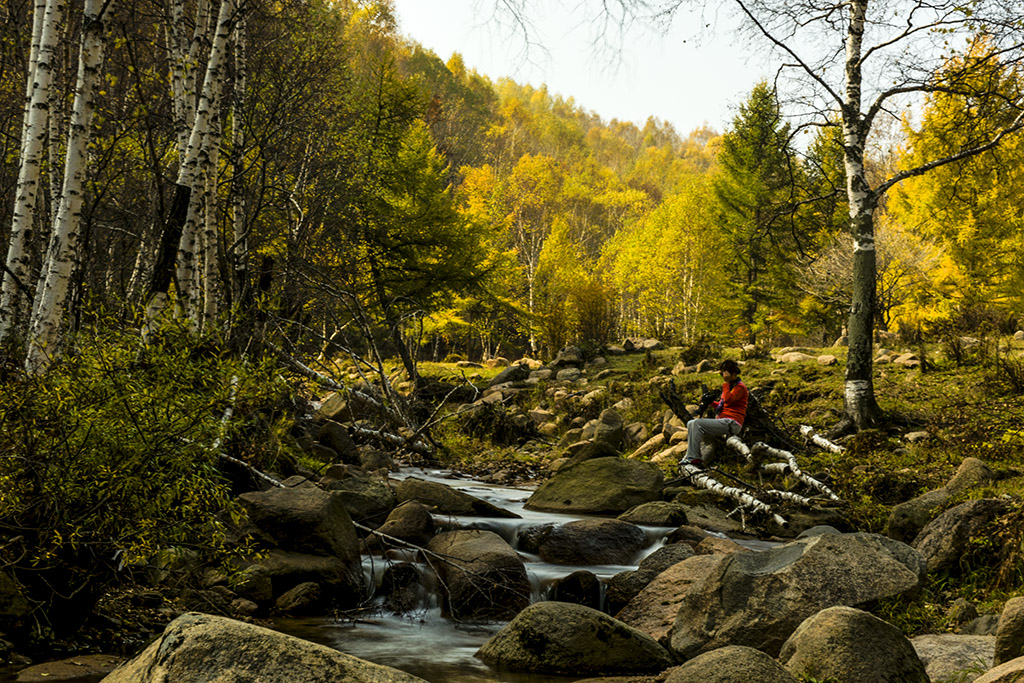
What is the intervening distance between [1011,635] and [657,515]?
4966 mm

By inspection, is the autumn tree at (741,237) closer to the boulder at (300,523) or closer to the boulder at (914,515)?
the boulder at (914,515)

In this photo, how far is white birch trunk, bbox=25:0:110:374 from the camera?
5.53m

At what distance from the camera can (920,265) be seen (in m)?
21.4

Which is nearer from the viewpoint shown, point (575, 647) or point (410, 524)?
point (575, 647)

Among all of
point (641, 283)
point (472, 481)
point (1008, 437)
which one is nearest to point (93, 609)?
point (472, 481)

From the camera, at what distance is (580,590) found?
6.61 meters

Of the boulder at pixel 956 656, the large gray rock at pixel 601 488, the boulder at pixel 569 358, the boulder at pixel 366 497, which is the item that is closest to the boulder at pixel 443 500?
the boulder at pixel 366 497

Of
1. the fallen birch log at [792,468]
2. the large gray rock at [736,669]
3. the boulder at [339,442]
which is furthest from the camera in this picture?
the boulder at [339,442]

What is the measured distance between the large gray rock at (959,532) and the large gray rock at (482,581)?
11.0ft

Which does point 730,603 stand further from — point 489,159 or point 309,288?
point 489,159

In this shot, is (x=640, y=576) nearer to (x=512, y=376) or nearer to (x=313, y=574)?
(x=313, y=574)

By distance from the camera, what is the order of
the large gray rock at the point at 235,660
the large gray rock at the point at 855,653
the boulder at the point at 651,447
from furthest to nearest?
1. the boulder at the point at 651,447
2. the large gray rock at the point at 855,653
3. the large gray rock at the point at 235,660

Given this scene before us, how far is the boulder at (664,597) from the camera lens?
18.6ft

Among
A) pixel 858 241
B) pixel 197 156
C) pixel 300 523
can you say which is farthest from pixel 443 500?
pixel 858 241
